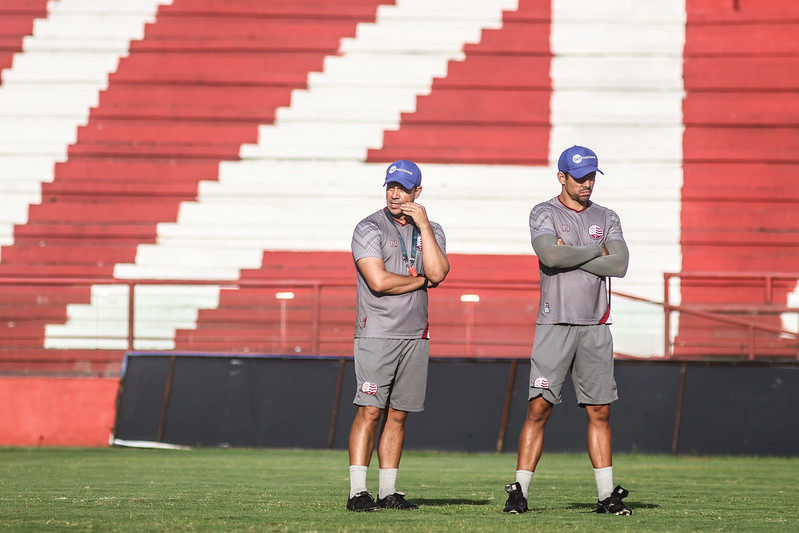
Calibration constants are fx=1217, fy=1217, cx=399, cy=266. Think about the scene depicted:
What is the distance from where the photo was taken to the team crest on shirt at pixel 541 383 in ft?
19.9

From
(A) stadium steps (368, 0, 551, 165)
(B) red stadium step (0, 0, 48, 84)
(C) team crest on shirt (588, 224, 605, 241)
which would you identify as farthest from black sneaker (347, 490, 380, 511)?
(B) red stadium step (0, 0, 48, 84)

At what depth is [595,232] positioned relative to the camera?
20.5 feet

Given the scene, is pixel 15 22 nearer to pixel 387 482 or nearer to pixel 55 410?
pixel 55 410

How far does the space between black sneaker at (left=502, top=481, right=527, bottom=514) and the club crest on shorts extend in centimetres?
82

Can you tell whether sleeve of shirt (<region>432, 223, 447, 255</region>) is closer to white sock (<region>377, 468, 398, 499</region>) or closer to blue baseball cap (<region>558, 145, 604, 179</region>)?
blue baseball cap (<region>558, 145, 604, 179</region>)

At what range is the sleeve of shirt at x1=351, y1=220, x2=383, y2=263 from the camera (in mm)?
6129

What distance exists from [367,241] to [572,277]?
1050 mm

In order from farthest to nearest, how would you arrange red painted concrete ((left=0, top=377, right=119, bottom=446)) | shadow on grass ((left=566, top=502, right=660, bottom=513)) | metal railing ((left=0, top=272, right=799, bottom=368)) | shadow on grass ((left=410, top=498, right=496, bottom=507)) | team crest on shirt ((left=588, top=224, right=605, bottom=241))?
1. red painted concrete ((left=0, top=377, right=119, bottom=446))
2. metal railing ((left=0, top=272, right=799, bottom=368))
3. shadow on grass ((left=410, top=498, right=496, bottom=507))
4. shadow on grass ((left=566, top=502, right=660, bottom=513))
5. team crest on shirt ((left=588, top=224, right=605, bottom=241))

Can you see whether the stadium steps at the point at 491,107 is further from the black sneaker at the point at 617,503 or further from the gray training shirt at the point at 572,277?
the black sneaker at the point at 617,503

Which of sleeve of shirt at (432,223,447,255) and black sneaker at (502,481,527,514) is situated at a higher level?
sleeve of shirt at (432,223,447,255)

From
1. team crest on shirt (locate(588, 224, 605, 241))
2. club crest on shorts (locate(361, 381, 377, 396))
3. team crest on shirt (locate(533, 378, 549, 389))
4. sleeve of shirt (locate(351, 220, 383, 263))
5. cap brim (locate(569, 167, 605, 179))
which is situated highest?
cap brim (locate(569, 167, 605, 179))

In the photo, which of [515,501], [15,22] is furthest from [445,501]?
Result: [15,22]

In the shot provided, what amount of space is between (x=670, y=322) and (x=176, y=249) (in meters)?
6.19

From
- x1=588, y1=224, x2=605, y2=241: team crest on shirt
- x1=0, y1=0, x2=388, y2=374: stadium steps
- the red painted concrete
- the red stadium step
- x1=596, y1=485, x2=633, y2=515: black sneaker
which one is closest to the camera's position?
x1=596, y1=485, x2=633, y2=515: black sneaker
